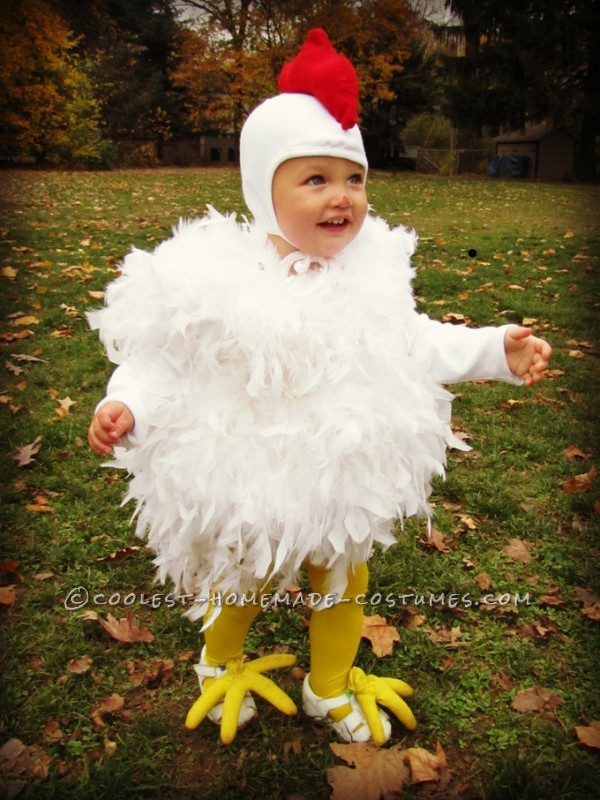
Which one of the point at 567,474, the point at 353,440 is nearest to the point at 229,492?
the point at 353,440

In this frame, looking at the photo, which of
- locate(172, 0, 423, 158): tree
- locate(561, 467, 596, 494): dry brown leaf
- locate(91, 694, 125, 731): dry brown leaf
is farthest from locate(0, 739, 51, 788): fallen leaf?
locate(172, 0, 423, 158): tree

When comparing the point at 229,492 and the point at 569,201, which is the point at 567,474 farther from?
the point at 569,201

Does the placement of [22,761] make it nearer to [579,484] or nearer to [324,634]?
[324,634]

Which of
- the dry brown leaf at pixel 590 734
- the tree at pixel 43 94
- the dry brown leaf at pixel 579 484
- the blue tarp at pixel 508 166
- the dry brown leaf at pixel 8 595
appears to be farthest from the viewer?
the blue tarp at pixel 508 166

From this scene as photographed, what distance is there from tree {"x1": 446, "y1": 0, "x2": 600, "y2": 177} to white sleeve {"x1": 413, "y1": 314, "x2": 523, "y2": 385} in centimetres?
1552

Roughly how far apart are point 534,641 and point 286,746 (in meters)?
0.97

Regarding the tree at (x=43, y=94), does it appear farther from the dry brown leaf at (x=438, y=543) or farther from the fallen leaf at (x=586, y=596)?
the fallen leaf at (x=586, y=596)

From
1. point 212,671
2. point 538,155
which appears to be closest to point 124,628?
point 212,671

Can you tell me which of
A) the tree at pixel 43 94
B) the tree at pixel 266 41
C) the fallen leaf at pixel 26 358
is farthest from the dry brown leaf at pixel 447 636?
the tree at pixel 266 41

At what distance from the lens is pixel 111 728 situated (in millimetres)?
1886

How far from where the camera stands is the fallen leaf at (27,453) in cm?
317

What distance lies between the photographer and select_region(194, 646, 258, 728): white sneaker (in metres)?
1.89

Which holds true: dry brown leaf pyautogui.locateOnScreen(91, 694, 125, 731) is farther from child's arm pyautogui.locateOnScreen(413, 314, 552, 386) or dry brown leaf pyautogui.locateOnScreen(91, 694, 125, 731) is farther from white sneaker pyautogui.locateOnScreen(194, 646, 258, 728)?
child's arm pyautogui.locateOnScreen(413, 314, 552, 386)

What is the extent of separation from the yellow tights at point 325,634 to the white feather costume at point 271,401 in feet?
0.47
